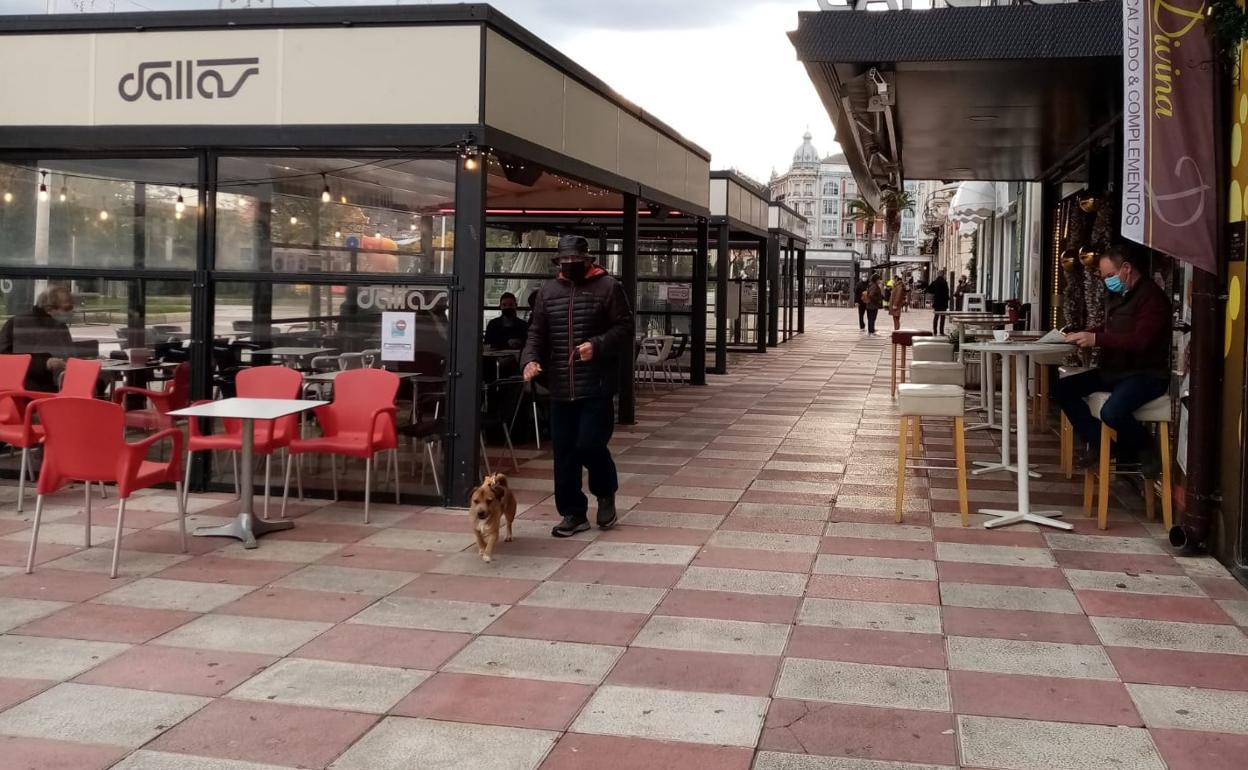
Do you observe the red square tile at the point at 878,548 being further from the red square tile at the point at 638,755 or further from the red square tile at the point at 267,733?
the red square tile at the point at 267,733

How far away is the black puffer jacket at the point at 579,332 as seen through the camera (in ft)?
22.6

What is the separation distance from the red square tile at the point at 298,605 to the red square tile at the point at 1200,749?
11.1ft

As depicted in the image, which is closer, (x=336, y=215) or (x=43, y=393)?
(x=336, y=215)

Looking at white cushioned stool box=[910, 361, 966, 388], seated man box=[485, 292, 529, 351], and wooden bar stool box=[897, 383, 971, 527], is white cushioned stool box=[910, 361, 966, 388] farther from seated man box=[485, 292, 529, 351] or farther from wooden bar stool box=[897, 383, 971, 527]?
seated man box=[485, 292, 529, 351]

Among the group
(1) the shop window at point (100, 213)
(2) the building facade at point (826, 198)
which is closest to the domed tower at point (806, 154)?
(2) the building facade at point (826, 198)

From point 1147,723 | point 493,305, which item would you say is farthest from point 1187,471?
point 493,305

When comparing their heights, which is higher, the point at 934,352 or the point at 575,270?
the point at 575,270

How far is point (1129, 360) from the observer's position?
7.38 meters

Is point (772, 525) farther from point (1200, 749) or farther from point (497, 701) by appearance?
point (1200, 749)

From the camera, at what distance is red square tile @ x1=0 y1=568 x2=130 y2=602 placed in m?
5.65

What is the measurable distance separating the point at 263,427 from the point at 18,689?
328cm

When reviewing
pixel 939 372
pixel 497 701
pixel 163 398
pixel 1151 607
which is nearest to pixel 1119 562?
pixel 1151 607

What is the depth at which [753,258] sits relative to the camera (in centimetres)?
2447

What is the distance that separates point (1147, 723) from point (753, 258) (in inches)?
816
